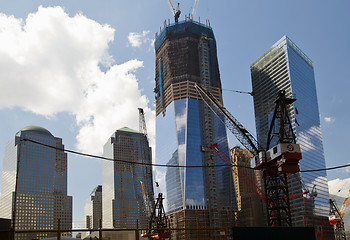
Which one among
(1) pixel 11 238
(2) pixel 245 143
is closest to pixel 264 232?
(1) pixel 11 238

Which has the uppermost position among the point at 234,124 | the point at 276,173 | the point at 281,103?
the point at 234,124

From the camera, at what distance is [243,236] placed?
3052 cm

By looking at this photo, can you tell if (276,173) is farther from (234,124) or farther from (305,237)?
(234,124)

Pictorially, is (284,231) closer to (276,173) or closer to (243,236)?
(243,236)

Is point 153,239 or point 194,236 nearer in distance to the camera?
point 153,239

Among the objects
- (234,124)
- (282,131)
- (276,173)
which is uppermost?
(234,124)

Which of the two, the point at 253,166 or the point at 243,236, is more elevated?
the point at 253,166

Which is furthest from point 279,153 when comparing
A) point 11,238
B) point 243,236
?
point 11,238

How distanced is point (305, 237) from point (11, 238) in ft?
74.3

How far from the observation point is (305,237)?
3256 centimetres

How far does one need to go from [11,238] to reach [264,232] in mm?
18699

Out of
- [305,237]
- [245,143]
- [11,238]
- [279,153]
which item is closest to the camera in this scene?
[11,238]

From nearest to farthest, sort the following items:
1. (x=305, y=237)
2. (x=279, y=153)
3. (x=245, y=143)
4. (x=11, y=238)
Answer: (x=11, y=238), (x=305, y=237), (x=279, y=153), (x=245, y=143)

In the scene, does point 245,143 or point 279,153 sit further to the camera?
point 245,143
